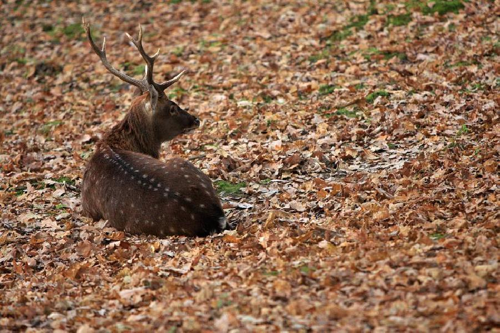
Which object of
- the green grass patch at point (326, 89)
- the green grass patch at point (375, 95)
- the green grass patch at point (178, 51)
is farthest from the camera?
the green grass patch at point (178, 51)

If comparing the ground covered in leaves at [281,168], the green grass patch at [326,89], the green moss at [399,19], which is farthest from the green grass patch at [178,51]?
the green moss at [399,19]

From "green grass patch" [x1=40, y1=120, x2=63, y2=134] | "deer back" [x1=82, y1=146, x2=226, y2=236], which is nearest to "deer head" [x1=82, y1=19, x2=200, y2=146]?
"deer back" [x1=82, y1=146, x2=226, y2=236]

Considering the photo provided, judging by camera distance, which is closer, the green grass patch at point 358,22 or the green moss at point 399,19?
the green moss at point 399,19

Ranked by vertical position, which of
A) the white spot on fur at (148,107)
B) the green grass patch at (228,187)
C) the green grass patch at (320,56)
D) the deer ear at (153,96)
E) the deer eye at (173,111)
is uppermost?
the deer ear at (153,96)

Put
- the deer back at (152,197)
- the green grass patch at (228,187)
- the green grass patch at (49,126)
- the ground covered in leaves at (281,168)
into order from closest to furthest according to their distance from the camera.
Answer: the ground covered in leaves at (281,168), the deer back at (152,197), the green grass patch at (228,187), the green grass patch at (49,126)

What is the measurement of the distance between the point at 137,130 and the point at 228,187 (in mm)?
1587

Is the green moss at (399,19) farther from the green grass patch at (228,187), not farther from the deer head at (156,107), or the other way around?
the green grass patch at (228,187)

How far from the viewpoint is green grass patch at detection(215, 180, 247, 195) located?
8727 millimetres

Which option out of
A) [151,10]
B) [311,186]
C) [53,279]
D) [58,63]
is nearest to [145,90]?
[311,186]

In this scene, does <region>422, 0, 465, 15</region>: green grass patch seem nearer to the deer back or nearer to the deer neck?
the deer neck

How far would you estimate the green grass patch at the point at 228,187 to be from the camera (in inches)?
344

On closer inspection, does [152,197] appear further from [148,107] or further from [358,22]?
[358,22]

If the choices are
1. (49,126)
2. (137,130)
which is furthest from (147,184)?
(49,126)

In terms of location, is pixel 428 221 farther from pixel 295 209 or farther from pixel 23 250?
pixel 23 250
